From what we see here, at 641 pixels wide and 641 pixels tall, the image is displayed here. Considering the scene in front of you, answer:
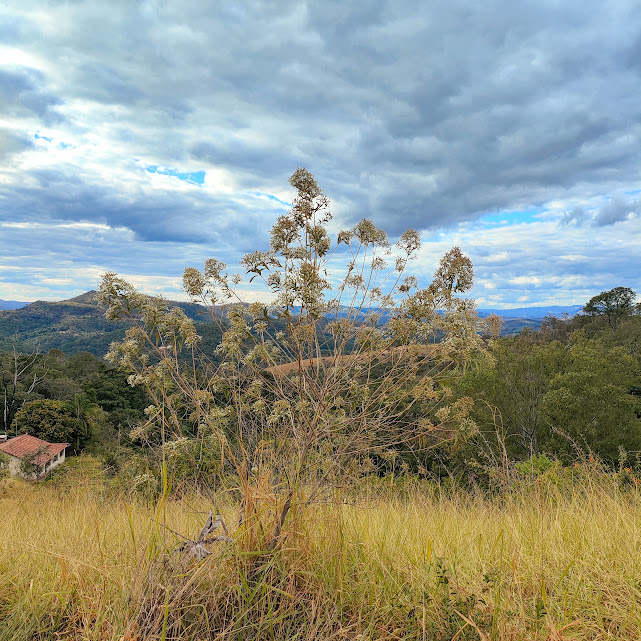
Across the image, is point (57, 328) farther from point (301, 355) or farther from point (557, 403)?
point (301, 355)

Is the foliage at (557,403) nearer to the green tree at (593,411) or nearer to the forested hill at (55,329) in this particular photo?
the green tree at (593,411)

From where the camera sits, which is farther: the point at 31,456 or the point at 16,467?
the point at 16,467

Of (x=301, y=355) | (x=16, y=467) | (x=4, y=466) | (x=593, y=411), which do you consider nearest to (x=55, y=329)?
(x=16, y=467)

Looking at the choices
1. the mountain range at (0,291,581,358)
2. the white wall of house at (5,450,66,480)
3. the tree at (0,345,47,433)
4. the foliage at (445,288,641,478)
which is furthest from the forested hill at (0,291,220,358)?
the foliage at (445,288,641,478)

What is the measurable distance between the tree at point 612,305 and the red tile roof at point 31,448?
4819 cm

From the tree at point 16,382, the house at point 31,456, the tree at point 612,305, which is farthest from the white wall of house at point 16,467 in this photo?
the tree at point 612,305

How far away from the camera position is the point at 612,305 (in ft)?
142

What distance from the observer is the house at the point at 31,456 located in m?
24.2

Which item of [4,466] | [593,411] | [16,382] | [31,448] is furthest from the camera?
[16,382]

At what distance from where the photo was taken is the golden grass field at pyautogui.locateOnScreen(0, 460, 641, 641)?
2.02 metres

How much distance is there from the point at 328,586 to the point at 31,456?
28.6 metres

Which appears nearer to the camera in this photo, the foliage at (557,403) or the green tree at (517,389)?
the foliage at (557,403)

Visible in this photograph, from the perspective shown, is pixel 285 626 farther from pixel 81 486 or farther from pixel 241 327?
pixel 81 486

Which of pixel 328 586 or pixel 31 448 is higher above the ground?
pixel 328 586
